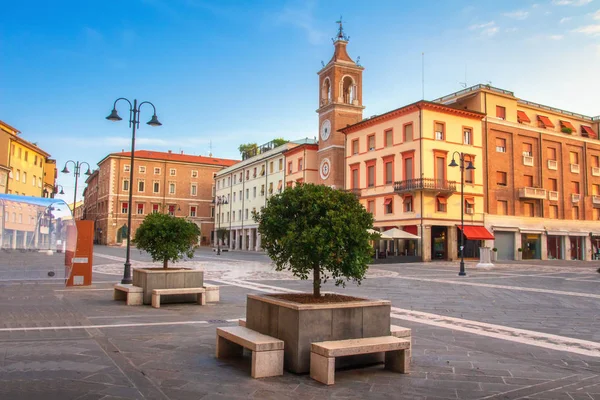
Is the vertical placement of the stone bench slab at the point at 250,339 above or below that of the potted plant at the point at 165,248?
below

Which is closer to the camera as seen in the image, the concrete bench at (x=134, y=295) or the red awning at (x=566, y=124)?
the concrete bench at (x=134, y=295)

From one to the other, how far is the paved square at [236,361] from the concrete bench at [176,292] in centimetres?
19

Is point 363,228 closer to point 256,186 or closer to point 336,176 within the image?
point 336,176

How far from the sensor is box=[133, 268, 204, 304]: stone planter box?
35.6 feet

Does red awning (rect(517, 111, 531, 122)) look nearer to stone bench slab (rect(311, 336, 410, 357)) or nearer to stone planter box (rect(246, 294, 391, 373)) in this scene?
stone planter box (rect(246, 294, 391, 373))

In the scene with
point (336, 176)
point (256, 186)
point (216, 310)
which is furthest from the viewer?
point (256, 186)

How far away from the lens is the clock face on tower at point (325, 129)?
4900 cm

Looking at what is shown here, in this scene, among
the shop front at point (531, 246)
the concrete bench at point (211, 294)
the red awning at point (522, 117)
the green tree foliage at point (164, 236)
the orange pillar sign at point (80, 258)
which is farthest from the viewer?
the red awning at point (522, 117)

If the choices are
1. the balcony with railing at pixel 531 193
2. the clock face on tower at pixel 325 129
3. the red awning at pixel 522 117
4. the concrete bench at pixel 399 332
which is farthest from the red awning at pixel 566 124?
the concrete bench at pixel 399 332

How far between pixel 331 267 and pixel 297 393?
5.19 ft

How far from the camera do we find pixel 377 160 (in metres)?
42.5

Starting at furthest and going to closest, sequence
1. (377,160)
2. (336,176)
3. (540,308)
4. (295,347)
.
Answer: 1. (336,176)
2. (377,160)
3. (540,308)
4. (295,347)

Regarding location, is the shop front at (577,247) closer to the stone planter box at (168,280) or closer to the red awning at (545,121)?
the red awning at (545,121)

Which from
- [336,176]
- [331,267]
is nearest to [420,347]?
[331,267]
